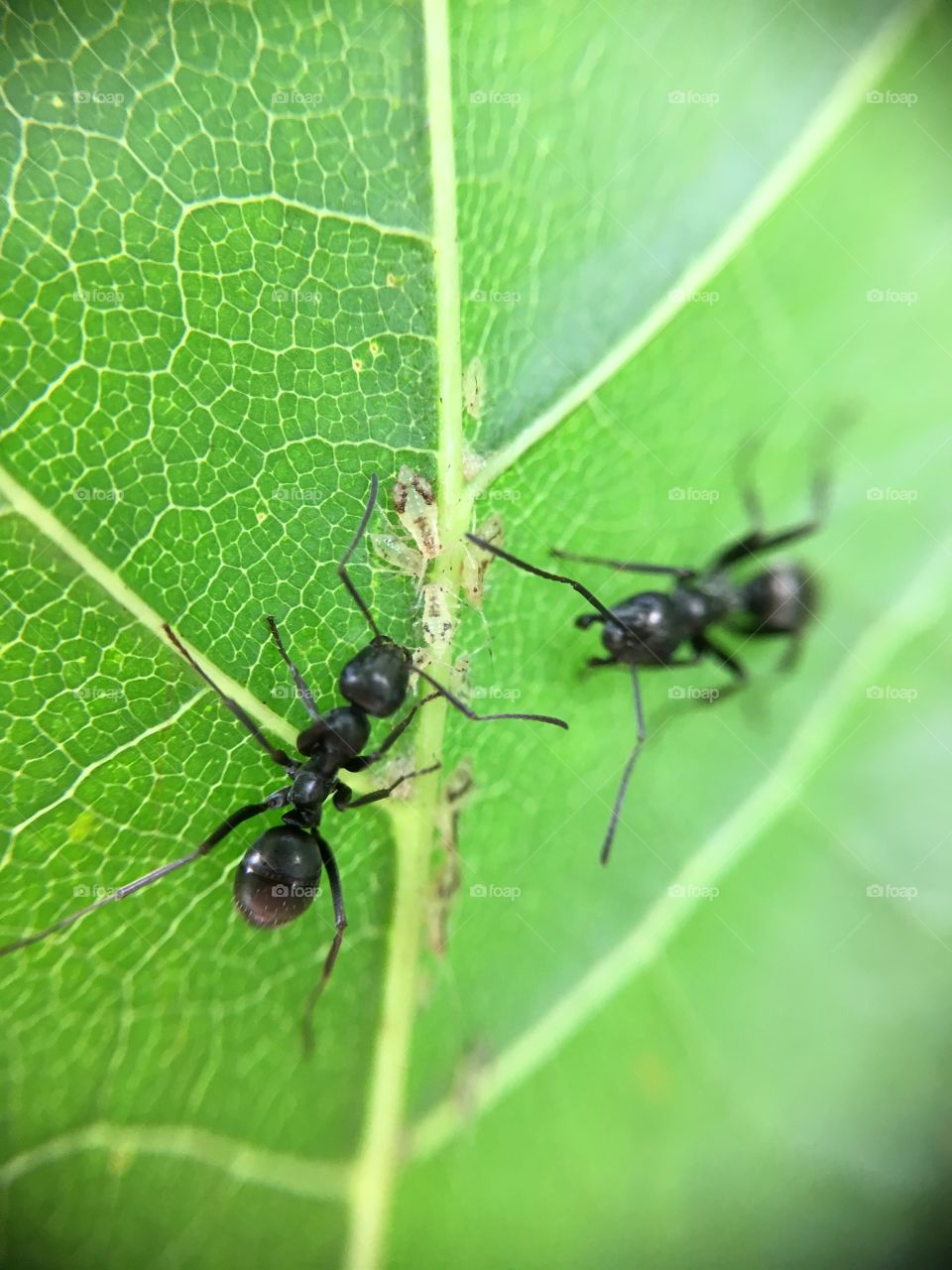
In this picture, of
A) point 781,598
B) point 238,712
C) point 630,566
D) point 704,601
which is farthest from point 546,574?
point 781,598

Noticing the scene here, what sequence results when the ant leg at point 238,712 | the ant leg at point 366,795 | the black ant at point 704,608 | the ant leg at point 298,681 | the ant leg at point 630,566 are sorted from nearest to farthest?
the ant leg at point 238,712 → the ant leg at point 298,681 → the ant leg at point 366,795 → the ant leg at point 630,566 → the black ant at point 704,608

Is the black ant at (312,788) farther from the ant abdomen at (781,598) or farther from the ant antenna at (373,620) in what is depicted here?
the ant abdomen at (781,598)

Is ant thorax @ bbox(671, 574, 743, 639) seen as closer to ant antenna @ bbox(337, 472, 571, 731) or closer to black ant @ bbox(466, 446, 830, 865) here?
black ant @ bbox(466, 446, 830, 865)

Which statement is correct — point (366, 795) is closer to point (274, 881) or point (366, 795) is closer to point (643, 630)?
point (274, 881)

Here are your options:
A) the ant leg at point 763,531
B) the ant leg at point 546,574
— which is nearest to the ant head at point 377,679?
the ant leg at point 546,574

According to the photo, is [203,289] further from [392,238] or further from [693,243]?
[693,243]

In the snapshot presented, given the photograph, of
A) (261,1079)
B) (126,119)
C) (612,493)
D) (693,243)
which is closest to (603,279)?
(693,243)

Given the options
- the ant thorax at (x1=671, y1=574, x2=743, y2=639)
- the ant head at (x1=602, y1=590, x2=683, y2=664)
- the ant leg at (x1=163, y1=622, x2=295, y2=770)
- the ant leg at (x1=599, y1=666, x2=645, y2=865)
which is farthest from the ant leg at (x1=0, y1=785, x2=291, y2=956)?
the ant thorax at (x1=671, y1=574, x2=743, y2=639)
